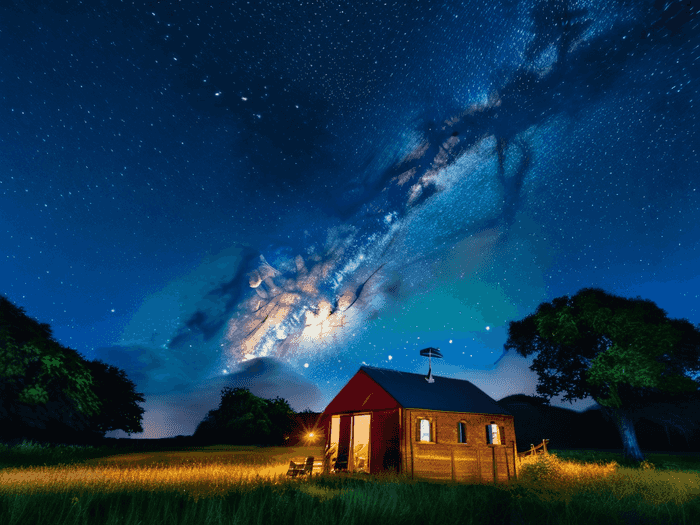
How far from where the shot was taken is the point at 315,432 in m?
24.0

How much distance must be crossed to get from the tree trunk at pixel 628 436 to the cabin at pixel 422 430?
43.2 feet

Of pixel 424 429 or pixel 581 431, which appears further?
pixel 581 431

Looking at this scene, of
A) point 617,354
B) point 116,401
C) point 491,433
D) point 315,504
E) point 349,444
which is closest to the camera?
point 315,504

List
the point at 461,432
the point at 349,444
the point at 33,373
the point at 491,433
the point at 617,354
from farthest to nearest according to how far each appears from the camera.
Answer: the point at 617,354 < the point at 349,444 < the point at 491,433 < the point at 461,432 < the point at 33,373

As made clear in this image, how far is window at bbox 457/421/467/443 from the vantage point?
2065cm

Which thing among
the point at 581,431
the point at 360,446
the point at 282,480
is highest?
the point at 581,431

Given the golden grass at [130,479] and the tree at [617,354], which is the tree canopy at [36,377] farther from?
the tree at [617,354]

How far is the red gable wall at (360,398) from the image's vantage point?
2027 cm

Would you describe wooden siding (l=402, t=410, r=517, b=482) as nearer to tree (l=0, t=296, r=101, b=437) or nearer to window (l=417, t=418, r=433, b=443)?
window (l=417, t=418, r=433, b=443)

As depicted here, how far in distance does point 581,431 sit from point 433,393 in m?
38.8

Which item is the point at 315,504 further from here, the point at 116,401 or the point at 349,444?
the point at 116,401

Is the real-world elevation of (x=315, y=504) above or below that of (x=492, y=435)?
below

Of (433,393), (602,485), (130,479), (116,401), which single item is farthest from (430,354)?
(116,401)

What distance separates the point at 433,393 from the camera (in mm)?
22109
